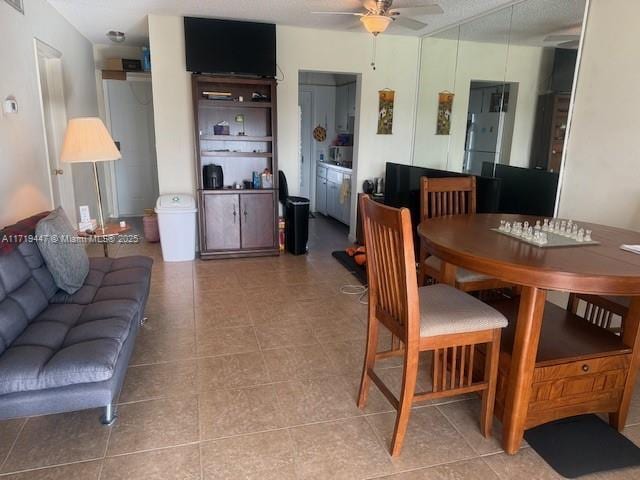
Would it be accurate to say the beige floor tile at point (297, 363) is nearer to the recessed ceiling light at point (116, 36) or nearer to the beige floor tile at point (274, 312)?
the beige floor tile at point (274, 312)

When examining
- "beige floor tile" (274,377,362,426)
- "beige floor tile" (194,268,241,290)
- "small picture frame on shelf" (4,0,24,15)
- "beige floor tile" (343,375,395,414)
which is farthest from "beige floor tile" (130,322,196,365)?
"small picture frame on shelf" (4,0,24,15)

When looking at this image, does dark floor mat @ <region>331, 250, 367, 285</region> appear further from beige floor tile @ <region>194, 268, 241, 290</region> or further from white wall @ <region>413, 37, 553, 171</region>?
white wall @ <region>413, 37, 553, 171</region>

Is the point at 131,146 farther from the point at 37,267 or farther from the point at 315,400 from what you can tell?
the point at 315,400

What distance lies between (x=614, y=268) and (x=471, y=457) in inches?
38.5

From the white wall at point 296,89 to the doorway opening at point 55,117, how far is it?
0.92 m

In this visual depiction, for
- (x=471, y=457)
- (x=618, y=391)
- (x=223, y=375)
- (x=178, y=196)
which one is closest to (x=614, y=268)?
(x=618, y=391)

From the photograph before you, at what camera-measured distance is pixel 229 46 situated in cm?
438

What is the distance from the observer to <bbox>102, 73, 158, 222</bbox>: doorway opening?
21.0 feet

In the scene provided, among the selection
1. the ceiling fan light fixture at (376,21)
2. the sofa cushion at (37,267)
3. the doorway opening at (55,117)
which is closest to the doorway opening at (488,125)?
the ceiling fan light fixture at (376,21)

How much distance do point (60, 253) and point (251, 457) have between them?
5.20ft

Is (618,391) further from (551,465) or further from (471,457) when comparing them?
(471,457)

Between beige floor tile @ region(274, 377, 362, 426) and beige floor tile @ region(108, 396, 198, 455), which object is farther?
beige floor tile @ region(274, 377, 362, 426)

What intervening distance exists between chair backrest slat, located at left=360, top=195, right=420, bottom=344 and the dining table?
0.84ft

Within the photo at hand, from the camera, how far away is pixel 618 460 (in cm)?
186
